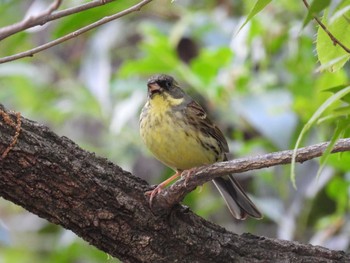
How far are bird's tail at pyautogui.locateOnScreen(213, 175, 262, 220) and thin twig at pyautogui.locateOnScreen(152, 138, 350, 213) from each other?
2.55 ft

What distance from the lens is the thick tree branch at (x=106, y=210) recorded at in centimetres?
222

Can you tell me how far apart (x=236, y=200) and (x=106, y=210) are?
100 cm

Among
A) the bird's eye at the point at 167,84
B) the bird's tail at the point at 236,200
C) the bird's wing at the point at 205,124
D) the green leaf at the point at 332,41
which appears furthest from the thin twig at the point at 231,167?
the bird's eye at the point at 167,84

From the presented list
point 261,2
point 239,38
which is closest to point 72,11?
point 261,2

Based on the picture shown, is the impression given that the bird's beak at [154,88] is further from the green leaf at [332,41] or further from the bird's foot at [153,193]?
the green leaf at [332,41]

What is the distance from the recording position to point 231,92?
13.7 feet

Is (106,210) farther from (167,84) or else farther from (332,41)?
(167,84)

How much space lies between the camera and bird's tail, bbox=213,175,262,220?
3.18 m

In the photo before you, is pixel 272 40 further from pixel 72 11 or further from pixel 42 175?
pixel 72 11

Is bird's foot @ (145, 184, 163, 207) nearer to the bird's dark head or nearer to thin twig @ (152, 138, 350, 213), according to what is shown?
thin twig @ (152, 138, 350, 213)

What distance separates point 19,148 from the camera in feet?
7.21

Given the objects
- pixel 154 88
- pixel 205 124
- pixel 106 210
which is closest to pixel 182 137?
pixel 205 124

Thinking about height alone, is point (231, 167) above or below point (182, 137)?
below

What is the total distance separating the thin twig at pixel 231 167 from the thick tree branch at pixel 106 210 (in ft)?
0.19
